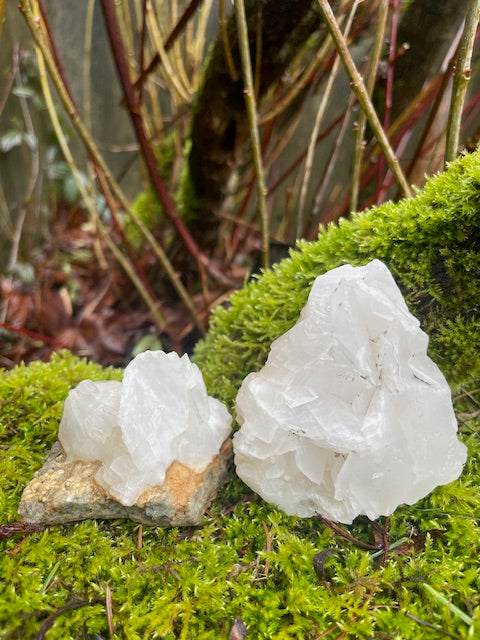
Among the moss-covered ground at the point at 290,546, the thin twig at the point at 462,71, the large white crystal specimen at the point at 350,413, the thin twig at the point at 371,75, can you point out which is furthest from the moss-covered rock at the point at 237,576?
the thin twig at the point at 371,75

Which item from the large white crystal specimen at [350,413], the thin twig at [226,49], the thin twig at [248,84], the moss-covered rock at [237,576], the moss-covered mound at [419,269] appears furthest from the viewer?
the thin twig at [226,49]

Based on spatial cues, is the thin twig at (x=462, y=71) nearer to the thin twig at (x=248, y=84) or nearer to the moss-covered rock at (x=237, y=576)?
the thin twig at (x=248, y=84)

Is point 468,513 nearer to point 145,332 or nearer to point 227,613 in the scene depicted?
point 227,613

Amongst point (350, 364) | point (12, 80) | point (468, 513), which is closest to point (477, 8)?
point (350, 364)

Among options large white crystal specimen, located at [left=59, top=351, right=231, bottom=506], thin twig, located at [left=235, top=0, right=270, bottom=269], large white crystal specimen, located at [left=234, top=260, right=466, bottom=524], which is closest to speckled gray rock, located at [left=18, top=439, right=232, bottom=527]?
large white crystal specimen, located at [left=59, top=351, right=231, bottom=506]

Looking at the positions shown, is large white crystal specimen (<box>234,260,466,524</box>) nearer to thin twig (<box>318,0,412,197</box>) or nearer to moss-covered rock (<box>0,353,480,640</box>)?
moss-covered rock (<box>0,353,480,640</box>)

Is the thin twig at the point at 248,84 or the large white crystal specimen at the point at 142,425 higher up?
the thin twig at the point at 248,84

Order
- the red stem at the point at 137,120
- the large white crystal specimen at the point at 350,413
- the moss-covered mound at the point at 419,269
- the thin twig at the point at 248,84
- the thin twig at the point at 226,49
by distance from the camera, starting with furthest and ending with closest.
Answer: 1. the thin twig at the point at 226,49
2. the red stem at the point at 137,120
3. the thin twig at the point at 248,84
4. the moss-covered mound at the point at 419,269
5. the large white crystal specimen at the point at 350,413

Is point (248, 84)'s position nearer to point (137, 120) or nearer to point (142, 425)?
point (137, 120)
